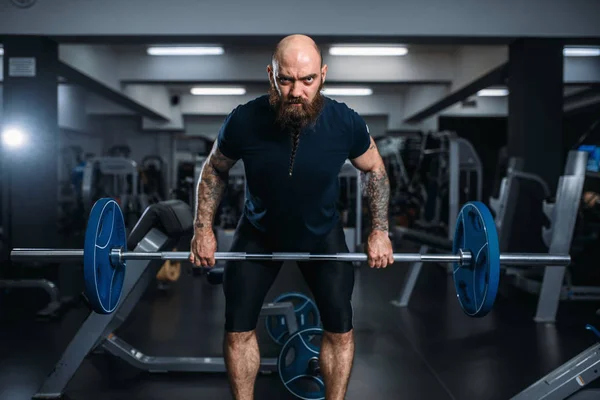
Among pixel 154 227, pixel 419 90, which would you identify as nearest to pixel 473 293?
pixel 154 227

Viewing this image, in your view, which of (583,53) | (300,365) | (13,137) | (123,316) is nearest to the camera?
(300,365)

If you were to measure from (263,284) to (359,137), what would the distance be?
1.56ft

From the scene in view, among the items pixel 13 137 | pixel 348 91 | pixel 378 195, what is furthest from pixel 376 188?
pixel 348 91

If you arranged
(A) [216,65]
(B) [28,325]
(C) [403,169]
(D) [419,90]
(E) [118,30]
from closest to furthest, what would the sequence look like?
(B) [28,325], (E) [118,30], (A) [216,65], (C) [403,169], (D) [419,90]

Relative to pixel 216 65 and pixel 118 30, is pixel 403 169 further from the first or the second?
pixel 118 30

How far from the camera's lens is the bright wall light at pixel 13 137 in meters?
3.65

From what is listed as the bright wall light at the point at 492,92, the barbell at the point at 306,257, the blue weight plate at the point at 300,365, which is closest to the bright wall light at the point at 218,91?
the bright wall light at the point at 492,92

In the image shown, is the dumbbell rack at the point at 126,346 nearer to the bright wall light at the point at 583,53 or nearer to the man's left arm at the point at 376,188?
the man's left arm at the point at 376,188

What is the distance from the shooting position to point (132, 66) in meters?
6.11

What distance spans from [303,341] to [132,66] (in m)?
5.24

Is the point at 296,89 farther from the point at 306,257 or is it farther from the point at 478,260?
the point at 478,260

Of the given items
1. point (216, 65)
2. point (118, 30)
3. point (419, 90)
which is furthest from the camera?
point (419, 90)

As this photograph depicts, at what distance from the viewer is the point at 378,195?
4.73 ft

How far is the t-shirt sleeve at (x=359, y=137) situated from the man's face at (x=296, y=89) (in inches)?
4.9
